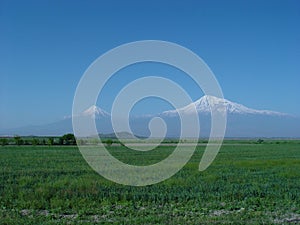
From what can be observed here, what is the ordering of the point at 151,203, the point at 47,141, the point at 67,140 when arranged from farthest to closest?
the point at 67,140, the point at 47,141, the point at 151,203

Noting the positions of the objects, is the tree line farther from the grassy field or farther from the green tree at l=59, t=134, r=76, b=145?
the grassy field

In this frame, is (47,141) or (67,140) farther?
(67,140)

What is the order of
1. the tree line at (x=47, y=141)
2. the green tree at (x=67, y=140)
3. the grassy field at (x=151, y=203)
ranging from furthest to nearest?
the green tree at (x=67, y=140), the tree line at (x=47, y=141), the grassy field at (x=151, y=203)

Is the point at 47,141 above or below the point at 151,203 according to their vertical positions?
above

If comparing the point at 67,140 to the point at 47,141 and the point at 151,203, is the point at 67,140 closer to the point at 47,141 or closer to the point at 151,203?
the point at 47,141

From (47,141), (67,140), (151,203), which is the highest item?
(67,140)

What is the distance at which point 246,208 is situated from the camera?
14.3 meters

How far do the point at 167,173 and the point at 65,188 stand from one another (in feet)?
31.3

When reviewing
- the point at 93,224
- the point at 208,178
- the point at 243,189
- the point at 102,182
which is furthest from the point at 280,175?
the point at 93,224

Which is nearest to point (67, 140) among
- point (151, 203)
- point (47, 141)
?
point (47, 141)

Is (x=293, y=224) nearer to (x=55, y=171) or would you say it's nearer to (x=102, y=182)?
(x=102, y=182)

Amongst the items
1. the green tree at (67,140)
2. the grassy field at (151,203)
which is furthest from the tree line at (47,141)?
the grassy field at (151,203)

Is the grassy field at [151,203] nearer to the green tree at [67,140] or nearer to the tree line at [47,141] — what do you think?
the tree line at [47,141]

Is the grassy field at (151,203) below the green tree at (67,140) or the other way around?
below
